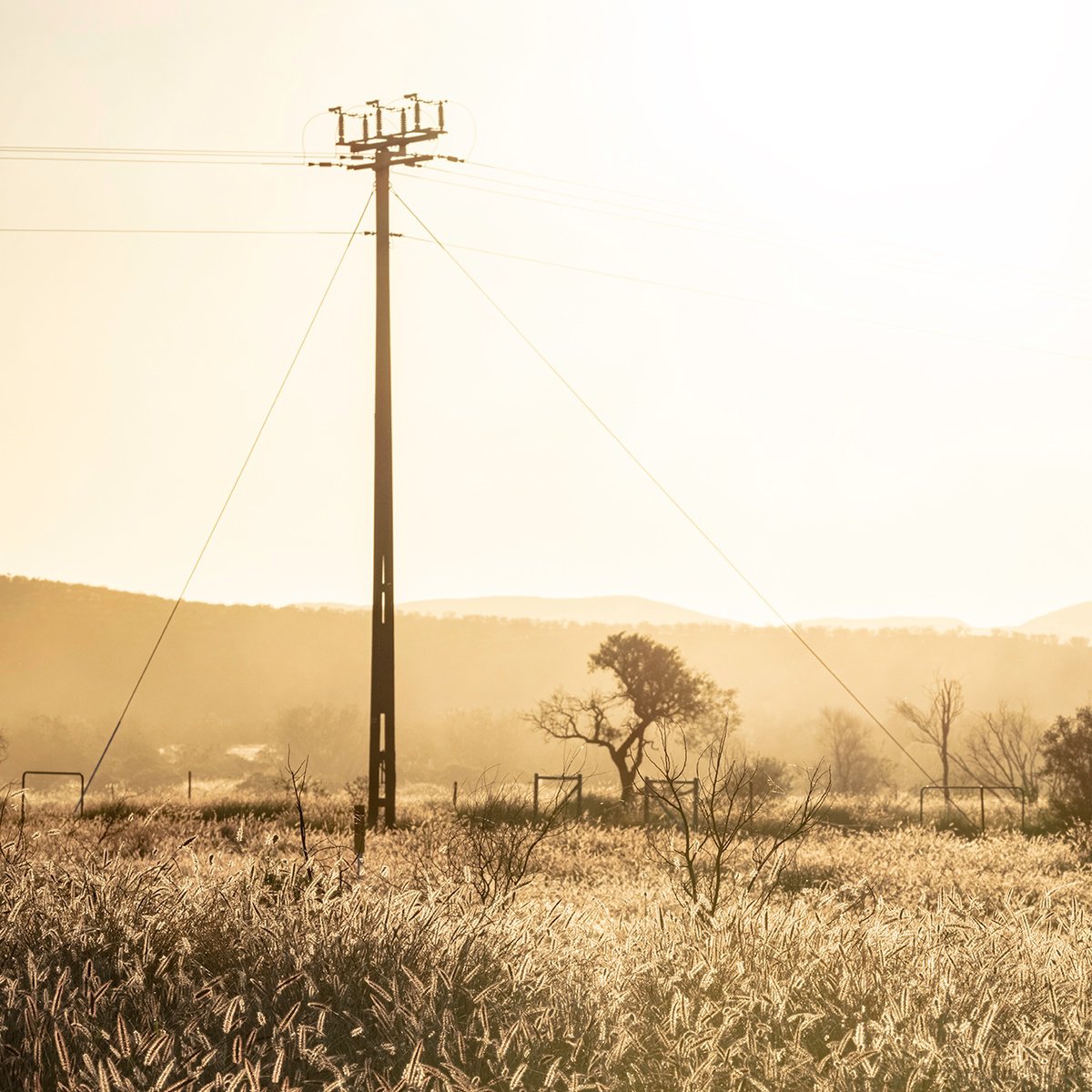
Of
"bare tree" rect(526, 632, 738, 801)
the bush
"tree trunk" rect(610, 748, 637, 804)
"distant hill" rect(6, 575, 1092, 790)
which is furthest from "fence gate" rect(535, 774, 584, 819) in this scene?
"distant hill" rect(6, 575, 1092, 790)

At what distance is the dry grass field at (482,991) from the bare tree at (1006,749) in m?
38.1

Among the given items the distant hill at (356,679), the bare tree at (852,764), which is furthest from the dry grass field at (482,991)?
the distant hill at (356,679)

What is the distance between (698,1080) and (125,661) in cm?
9479

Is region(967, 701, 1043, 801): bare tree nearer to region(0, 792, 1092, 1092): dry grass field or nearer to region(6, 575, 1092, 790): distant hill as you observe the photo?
region(6, 575, 1092, 790): distant hill

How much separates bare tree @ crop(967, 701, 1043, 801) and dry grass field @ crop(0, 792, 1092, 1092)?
38.1m

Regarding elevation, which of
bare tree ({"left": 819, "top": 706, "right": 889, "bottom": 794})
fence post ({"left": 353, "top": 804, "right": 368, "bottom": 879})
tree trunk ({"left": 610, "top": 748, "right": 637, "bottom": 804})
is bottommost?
bare tree ({"left": 819, "top": 706, "right": 889, "bottom": 794})

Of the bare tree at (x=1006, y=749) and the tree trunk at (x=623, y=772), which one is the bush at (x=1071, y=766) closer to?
the tree trunk at (x=623, y=772)

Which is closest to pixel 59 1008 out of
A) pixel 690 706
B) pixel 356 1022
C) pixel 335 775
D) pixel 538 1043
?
pixel 356 1022

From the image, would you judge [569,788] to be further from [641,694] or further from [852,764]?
[852,764]

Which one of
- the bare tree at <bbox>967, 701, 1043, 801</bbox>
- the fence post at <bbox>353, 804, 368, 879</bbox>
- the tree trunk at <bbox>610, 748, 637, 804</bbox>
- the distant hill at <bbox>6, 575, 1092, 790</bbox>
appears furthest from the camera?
the distant hill at <bbox>6, 575, 1092, 790</bbox>

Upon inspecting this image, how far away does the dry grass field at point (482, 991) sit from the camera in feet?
15.0

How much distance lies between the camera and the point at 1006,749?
49.0 m

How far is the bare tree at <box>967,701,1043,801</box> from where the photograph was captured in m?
44.1

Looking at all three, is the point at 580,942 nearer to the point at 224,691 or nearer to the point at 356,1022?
the point at 356,1022
